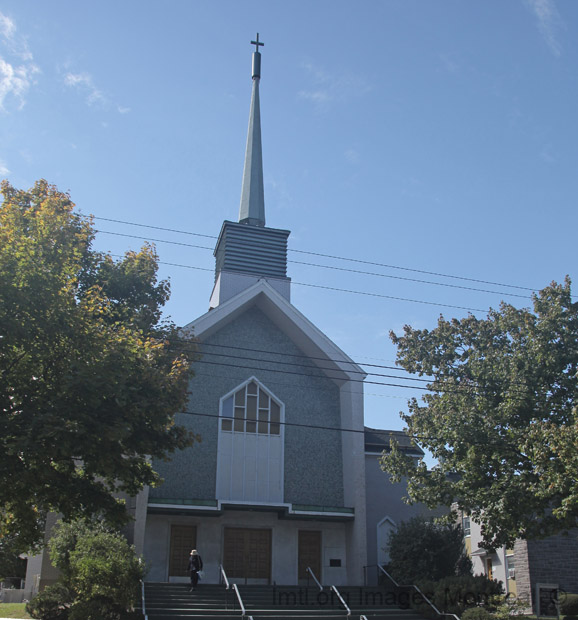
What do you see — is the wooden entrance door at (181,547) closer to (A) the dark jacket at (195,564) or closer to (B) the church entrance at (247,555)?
(B) the church entrance at (247,555)

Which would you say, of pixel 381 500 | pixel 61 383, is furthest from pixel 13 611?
pixel 381 500

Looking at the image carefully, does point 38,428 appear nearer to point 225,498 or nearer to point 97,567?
point 97,567

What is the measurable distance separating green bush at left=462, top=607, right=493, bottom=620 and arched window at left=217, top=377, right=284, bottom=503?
26.9 ft

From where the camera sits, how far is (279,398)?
25.9 m

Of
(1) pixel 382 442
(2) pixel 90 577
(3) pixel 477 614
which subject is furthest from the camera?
(1) pixel 382 442

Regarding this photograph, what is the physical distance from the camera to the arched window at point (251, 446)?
24375mm

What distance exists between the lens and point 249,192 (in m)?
32.2

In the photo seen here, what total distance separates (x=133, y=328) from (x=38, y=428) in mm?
3226

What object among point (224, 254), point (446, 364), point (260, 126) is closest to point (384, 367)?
point (446, 364)

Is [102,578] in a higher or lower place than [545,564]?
lower

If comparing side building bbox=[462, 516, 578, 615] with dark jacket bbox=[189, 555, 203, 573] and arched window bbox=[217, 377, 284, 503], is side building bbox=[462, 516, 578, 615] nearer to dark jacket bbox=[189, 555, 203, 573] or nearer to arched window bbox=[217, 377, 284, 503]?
arched window bbox=[217, 377, 284, 503]

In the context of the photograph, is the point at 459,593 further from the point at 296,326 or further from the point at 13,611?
the point at 13,611

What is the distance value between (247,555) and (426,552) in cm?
609

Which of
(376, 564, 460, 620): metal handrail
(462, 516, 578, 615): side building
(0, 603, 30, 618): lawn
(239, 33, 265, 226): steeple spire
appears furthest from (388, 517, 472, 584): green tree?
(239, 33, 265, 226): steeple spire
